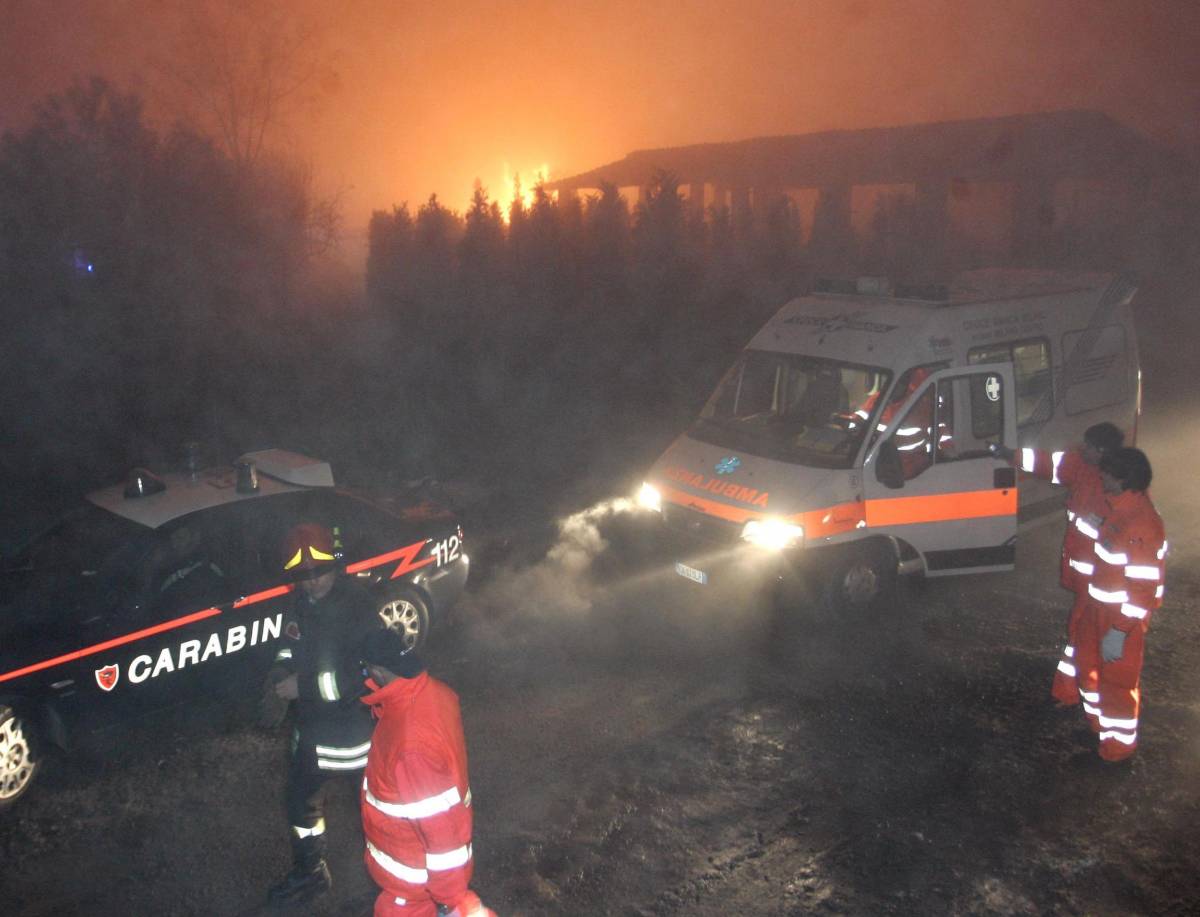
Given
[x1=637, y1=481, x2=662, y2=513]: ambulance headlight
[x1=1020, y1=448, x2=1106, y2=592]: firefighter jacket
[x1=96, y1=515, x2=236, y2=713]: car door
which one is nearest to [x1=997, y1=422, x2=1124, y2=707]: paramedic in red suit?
[x1=1020, y1=448, x2=1106, y2=592]: firefighter jacket

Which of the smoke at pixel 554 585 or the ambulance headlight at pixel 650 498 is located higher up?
the ambulance headlight at pixel 650 498

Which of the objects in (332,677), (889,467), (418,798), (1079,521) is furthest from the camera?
(889,467)

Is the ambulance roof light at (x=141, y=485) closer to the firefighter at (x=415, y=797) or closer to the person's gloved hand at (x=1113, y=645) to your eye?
the firefighter at (x=415, y=797)

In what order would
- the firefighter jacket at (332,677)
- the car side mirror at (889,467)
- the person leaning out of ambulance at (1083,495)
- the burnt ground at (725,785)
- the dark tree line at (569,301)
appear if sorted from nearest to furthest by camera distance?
the firefighter jacket at (332,677)
the burnt ground at (725,785)
the person leaning out of ambulance at (1083,495)
the car side mirror at (889,467)
the dark tree line at (569,301)

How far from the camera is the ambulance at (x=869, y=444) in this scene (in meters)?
7.16

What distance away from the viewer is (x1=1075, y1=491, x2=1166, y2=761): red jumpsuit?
5.28m

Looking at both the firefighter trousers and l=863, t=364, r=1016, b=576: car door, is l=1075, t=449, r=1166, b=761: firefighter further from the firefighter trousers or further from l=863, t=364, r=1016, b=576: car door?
the firefighter trousers

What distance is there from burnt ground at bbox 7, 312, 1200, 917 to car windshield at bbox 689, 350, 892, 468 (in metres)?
1.25

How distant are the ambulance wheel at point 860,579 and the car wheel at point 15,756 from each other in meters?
5.17

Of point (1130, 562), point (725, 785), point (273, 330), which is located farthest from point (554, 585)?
point (273, 330)

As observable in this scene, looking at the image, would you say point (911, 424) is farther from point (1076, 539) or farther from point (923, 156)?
point (923, 156)

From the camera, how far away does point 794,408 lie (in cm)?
799

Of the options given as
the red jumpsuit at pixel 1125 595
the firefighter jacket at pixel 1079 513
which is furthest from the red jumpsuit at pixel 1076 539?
the red jumpsuit at pixel 1125 595

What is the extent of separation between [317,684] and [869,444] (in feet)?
15.7
